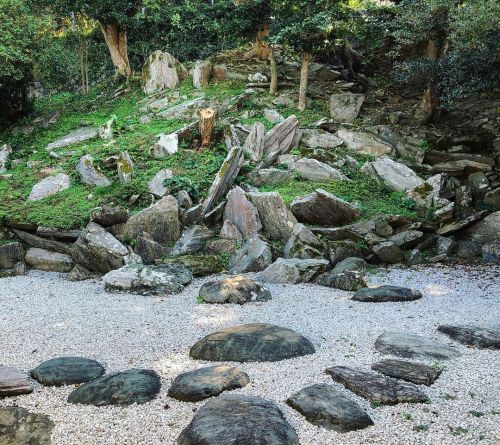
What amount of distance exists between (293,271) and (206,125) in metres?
6.13

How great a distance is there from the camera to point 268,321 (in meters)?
6.28

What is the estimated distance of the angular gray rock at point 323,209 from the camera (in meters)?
9.73

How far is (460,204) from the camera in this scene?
10.5 m

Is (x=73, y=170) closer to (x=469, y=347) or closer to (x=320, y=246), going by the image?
(x=320, y=246)

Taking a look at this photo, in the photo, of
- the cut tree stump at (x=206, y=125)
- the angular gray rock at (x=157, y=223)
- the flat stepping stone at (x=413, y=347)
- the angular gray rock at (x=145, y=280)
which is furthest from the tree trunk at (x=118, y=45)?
the flat stepping stone at (x=413, y=347)

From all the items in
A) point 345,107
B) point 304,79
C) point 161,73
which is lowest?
point 345,107

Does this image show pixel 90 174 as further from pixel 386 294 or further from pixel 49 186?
pixel 386 294

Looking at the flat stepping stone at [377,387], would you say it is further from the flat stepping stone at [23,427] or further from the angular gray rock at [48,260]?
the angular gray rock at [48,260]

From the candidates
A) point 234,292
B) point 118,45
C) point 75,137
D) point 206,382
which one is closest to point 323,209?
point 234,292

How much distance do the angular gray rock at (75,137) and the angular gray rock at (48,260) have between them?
16.3 feet

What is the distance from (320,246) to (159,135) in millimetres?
6757

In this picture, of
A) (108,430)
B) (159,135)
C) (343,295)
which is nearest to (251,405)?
(108,430)

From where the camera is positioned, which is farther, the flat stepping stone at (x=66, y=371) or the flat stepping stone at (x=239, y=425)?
the flat stepping stone at (x=66, y=371)

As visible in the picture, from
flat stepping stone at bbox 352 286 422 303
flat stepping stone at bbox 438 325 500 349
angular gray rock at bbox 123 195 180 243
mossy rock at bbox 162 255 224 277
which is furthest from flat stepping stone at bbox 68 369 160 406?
angular gray rock at bbox 123 195 180 243
